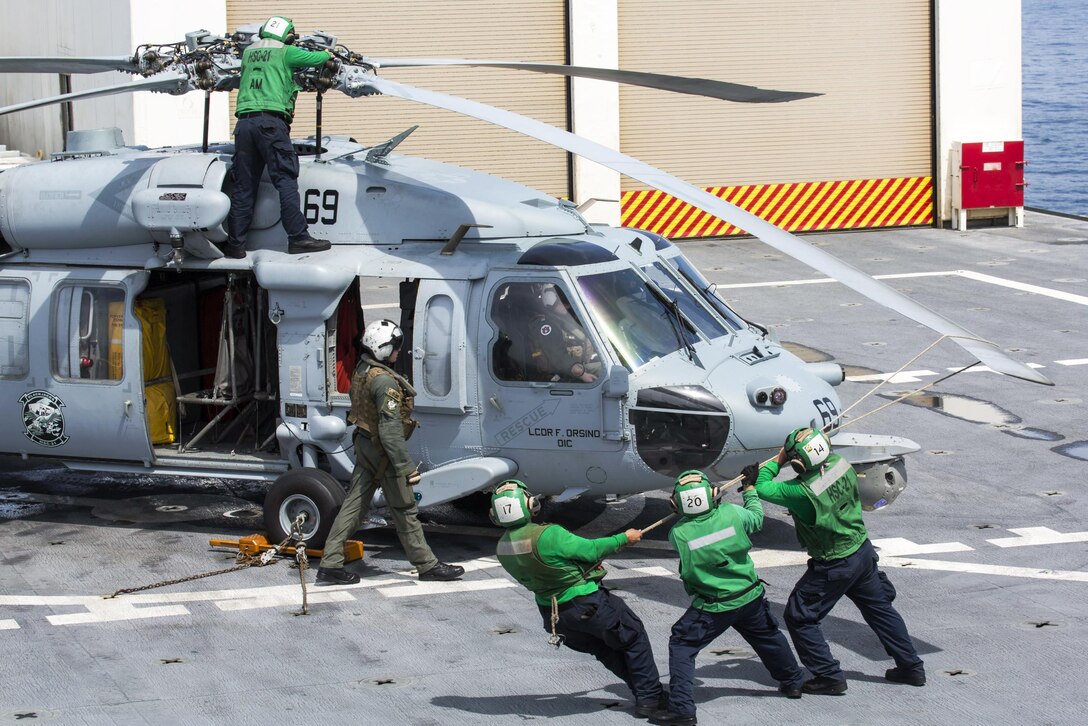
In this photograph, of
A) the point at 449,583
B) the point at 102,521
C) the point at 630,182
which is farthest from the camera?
the point at 630,182

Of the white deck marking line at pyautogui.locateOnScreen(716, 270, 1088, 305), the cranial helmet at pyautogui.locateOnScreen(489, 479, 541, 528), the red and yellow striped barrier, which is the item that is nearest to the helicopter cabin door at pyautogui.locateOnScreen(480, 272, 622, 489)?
the cranial helmet at pyautogui.locateOnScreen(489, 479, 541, 528)

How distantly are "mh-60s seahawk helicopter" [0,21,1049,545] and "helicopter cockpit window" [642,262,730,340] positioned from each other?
29 mm

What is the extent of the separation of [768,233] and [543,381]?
2357mm

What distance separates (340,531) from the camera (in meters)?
10.7

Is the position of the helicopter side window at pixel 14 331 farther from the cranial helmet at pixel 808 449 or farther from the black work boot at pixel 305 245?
the cranial helmet at pixel 808 449

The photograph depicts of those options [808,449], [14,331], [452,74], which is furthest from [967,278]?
[14,331]

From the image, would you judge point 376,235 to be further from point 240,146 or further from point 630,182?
point 630,182

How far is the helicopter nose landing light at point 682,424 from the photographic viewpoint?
10453 millimetres

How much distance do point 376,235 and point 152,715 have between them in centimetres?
438

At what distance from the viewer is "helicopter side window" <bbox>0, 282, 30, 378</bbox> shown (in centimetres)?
A: 1203

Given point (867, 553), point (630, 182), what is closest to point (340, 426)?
point (867, 553)

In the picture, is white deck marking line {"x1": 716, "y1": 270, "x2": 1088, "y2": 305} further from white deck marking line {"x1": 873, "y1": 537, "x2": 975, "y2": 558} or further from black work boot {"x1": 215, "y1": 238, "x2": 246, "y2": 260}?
black work boot {"x1": 215, "y1": 238, "x2": 246, "y2": 260}

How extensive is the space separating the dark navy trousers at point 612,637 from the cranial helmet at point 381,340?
296cm

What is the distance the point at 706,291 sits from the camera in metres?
11.7
